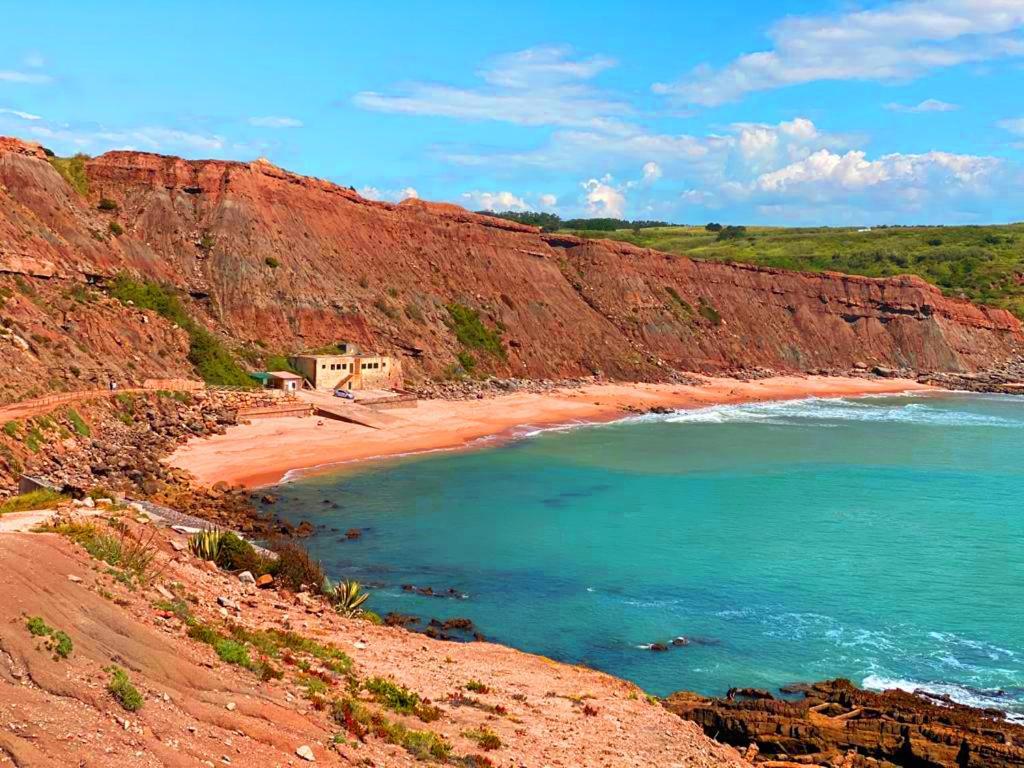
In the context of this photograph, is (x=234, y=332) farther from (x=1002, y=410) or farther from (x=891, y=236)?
(x=891, y=236)

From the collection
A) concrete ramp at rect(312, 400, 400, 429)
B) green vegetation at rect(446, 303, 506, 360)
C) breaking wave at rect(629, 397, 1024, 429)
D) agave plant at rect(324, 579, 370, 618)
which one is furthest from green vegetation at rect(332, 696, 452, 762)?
green vegetation at rect(446, 303, 506, 360)

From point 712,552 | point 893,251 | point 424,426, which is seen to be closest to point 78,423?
point 424,426

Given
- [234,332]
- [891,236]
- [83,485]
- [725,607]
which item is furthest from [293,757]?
[891,236]

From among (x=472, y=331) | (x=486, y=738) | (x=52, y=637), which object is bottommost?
(x=486, y=738)

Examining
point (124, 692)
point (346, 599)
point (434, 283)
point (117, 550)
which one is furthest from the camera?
point (434, 283)

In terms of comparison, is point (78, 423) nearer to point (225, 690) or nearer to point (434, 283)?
point (225, 690)

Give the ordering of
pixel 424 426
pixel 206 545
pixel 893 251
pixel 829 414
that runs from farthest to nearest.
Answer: pixel 893 251 → pixel 829 414 → pixel 424 426 → pixel 206 545

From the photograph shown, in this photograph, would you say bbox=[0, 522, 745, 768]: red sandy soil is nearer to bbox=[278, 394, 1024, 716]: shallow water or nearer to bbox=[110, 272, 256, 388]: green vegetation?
bbox=[278, 394, 1024, 716]: shallow water

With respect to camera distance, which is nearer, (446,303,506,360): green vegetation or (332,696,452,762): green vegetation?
(332,696,452,762): green vegetation
